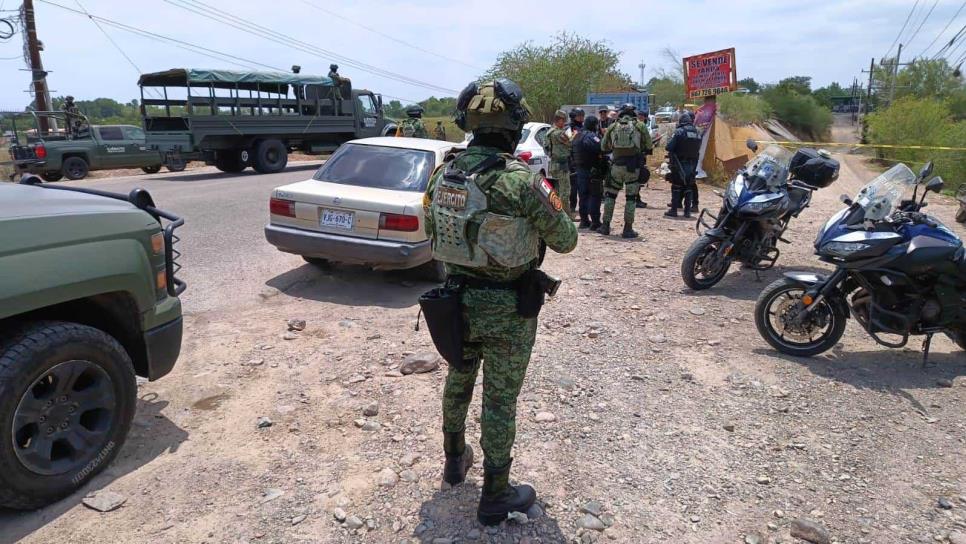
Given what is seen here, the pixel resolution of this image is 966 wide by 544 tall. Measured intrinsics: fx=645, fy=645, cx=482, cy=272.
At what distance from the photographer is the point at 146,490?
9.54 ft

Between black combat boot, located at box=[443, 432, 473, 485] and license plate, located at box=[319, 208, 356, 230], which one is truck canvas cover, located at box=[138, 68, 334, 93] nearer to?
license plate, located at box=[319, 208, 356, 230]

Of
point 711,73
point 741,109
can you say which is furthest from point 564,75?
point 711,73

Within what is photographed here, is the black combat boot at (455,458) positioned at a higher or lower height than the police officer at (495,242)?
lower

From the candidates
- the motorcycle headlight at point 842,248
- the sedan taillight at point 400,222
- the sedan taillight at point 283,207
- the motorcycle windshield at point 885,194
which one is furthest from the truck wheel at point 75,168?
the motorcycle windshield at point 885,194

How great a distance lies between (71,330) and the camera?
2758 millimetres

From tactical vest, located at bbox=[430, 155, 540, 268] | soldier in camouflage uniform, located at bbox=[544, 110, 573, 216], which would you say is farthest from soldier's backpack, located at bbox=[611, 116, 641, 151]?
tactical vest, located at bbox=[430, 155, 540, 268]

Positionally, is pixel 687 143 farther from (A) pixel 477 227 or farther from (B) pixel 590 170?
(A) pixel 477 227

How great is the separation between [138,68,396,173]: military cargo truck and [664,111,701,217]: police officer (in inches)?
250

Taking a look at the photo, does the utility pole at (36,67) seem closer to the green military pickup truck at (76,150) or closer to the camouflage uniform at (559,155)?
the green military pickup truck at (76,150)

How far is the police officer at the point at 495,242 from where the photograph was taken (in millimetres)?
2475

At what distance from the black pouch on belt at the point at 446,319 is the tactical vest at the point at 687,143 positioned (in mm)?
8482

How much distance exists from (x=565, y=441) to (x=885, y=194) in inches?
111

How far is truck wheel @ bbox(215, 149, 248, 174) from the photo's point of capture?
17266mm

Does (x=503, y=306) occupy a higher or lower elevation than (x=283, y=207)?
lower
